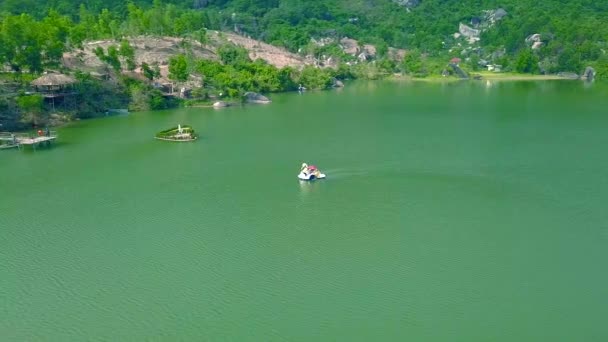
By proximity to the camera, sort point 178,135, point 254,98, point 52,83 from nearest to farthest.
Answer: point 178,135 → point 52,83 → point 254,98

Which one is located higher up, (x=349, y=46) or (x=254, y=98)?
(x=349, y=46)

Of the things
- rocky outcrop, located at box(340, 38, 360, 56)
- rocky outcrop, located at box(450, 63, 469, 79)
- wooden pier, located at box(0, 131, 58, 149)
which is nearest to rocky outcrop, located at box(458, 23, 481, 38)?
rocky outcrop, located at box(340, 38, 360, 56)

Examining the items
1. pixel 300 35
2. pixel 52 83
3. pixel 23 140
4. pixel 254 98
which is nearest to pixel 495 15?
pixel 300 35

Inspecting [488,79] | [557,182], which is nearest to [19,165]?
[557,182]

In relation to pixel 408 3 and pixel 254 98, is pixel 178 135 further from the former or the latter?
pixel 408 3

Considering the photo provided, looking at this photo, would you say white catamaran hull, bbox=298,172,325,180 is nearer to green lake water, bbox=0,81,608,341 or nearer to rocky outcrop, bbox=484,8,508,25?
green lake water, bbox=0,81,608,341

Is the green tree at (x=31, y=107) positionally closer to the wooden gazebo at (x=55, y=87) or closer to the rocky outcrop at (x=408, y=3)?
the wooden gazebo at (x=55, y=87)
